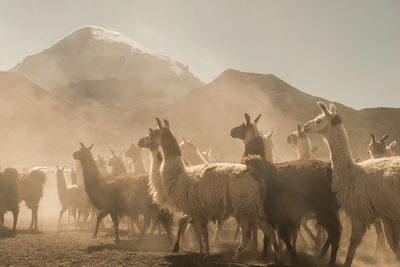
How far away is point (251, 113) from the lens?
53.2 meters

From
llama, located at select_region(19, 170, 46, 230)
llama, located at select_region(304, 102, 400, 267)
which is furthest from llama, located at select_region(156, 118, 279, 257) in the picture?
llama, located at select_region(19, 170, 46, 230)

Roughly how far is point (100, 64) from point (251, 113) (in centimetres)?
6921

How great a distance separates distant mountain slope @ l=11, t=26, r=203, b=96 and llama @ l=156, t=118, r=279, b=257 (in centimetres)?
9583

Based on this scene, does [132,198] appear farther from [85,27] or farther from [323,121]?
[85,27]

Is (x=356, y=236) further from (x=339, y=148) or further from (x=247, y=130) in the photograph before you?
(x=247, y=130)

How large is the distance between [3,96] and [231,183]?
57.6 metres

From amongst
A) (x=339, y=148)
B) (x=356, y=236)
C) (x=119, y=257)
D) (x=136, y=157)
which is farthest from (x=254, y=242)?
(x=136, y=157)

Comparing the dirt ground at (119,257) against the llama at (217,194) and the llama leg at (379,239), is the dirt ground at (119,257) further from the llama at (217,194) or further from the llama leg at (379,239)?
the llama at (217,194)

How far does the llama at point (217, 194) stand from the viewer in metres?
6.07

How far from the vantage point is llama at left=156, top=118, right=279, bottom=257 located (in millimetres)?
6074

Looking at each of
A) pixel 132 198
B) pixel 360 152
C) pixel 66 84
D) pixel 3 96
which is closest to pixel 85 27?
pixel 66 84

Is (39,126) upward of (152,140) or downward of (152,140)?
upward

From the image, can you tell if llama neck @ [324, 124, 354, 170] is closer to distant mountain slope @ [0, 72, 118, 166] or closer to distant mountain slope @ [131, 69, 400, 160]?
distant mountain slope @ [131, 69, 400, 160]

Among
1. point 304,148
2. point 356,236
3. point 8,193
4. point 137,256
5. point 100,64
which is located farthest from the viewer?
point 100,64
